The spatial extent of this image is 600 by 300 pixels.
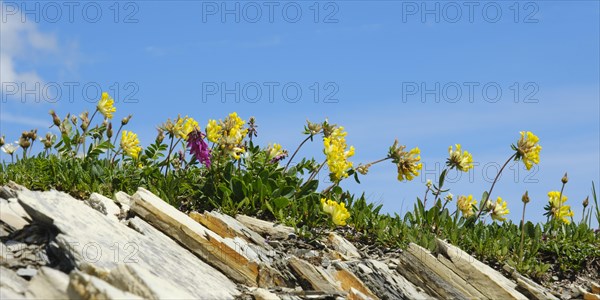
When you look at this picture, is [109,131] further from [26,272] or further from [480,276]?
[480,276]

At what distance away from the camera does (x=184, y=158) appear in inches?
354

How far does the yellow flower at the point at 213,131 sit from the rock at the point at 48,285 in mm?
3402

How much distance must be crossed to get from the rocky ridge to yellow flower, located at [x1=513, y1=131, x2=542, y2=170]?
51.6 inches

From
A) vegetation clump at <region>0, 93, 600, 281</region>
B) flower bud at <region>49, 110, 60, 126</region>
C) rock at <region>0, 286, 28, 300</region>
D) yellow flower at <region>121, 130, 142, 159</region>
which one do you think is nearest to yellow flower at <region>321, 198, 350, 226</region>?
vegetation clump at <region>0, 93, 600, 281</region>

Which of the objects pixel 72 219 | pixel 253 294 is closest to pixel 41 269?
pixel 72 219

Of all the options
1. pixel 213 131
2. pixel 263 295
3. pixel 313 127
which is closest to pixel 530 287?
pixel 263 295

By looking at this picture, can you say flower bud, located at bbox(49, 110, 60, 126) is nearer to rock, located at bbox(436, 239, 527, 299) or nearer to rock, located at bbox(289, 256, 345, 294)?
rock, located at bbox(289, 256, 345, 294)

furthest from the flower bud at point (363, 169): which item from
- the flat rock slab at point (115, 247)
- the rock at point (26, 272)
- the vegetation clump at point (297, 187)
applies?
the rock at point (26, 272)

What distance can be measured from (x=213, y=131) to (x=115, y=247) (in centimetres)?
270

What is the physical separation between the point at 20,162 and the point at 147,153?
1.51 metres

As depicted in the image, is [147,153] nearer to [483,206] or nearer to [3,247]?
[3,247]

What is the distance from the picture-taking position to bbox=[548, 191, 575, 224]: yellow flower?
9000 millimetres

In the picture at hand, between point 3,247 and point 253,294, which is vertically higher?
point 3,247

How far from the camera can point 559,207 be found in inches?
355
